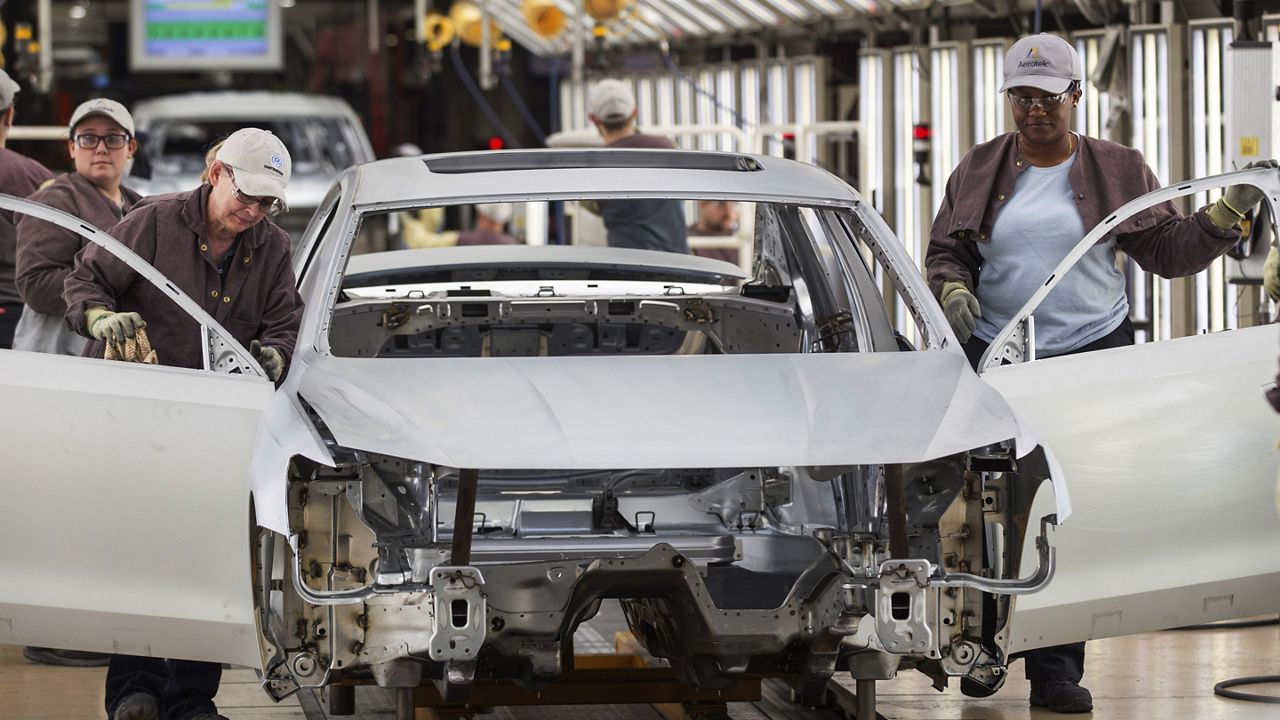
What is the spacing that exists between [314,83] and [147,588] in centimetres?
2872

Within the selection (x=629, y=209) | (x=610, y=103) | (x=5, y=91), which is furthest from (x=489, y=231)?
(x=5, y=91)

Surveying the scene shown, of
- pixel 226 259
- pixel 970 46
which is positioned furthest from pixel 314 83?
pixel 226 259

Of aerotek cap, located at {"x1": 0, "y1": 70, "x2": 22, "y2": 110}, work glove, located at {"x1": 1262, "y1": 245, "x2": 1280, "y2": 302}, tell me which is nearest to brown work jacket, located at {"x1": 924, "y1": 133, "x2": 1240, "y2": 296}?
work glove, located at {"x1": 1262, "y1": 245, "x2": 1280, "y2": 302}

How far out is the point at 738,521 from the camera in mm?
4895

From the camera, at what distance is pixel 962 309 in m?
4.94

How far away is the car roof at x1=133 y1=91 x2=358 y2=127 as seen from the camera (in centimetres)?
1399

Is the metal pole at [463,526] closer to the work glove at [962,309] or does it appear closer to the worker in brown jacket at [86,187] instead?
the work glove at [962,309]

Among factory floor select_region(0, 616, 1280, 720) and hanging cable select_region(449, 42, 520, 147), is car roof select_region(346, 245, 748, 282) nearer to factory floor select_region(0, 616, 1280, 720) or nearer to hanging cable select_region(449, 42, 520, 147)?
factory floor select_region(0, 616, 1280, 720)

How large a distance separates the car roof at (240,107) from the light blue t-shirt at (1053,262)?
9736 millimetres

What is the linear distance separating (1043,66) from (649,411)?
1.77 m

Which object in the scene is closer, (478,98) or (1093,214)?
(1093,214)

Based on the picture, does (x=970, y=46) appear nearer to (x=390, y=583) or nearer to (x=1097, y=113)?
(x=1097, y=113)

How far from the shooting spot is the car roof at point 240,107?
13992 millimetres

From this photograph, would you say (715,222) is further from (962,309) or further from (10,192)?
(962,309)
